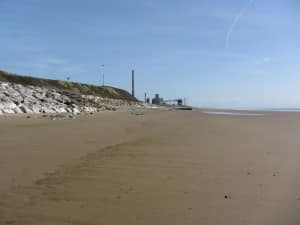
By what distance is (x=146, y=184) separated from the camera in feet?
15.1

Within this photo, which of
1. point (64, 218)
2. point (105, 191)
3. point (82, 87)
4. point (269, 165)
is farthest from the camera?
point (82, 87)

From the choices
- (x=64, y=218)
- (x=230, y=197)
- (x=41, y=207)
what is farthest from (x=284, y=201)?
(x=41, y=207)

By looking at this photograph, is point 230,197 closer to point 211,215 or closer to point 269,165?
point 211,215

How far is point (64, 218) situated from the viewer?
3.37 meters

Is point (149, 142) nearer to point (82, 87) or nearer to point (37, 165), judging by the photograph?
point (37, 165)

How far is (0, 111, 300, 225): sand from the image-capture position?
11.4 ft

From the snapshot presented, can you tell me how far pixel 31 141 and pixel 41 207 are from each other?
4571 mm

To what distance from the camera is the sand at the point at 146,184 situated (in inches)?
137

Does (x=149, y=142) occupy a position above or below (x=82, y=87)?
below

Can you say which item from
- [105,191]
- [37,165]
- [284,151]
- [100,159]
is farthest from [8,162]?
[284,151]

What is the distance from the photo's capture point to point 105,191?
4.26 metres

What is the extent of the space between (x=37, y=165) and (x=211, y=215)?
3099 millimetres

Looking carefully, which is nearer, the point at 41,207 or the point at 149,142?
the point at 41,207

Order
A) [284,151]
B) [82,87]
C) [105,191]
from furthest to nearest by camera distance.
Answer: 1. [82,87]
2. [284,151]
3. [105,191]
